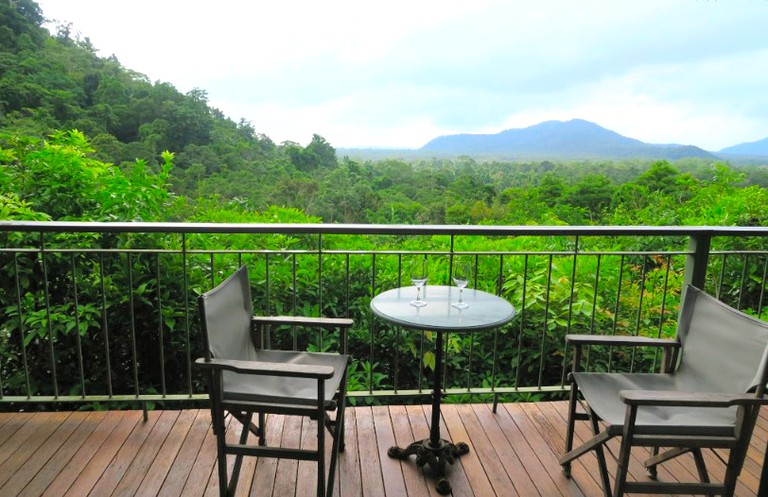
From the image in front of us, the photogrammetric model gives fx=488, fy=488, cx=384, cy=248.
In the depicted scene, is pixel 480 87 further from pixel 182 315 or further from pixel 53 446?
pixel 53 446

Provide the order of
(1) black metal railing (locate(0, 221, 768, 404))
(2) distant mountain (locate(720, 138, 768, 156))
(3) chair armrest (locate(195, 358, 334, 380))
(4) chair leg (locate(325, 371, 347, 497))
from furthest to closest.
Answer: (2) distant mountain (locate(720, 138, 768, 156))
(1) black metal railing (locate(0, 221, 768, 404))
(4) chair leg (locate(325, 371, 347, 497))
(3) chair armrest (locate(195, 358, 334, 380))

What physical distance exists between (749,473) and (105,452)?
132 inches

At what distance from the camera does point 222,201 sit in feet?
28.7

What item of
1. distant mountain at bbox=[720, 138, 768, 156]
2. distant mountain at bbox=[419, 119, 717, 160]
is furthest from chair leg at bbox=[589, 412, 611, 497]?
distant mountain at bbox=[419, 119, 717, 160]

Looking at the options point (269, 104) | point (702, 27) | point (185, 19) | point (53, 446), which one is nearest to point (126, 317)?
point (53, 446)

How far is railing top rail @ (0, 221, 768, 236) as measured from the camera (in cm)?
266

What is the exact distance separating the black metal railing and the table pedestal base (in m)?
0.56

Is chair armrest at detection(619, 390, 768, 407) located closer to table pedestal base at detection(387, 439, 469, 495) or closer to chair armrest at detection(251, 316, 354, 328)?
table pedestal base at detection(387, 439, 469, 495)

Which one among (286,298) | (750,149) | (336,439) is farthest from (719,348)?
(750,149)

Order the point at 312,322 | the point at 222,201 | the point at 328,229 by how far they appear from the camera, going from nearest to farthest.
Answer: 1. the point at 312,322
2. the point at 328,229
3. the point at 222,201

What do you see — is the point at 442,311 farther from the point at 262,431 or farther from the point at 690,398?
the point at 262,431

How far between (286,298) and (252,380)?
238 centimetres

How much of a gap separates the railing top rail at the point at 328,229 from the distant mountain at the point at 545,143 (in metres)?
16.6

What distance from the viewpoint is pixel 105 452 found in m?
2.58
